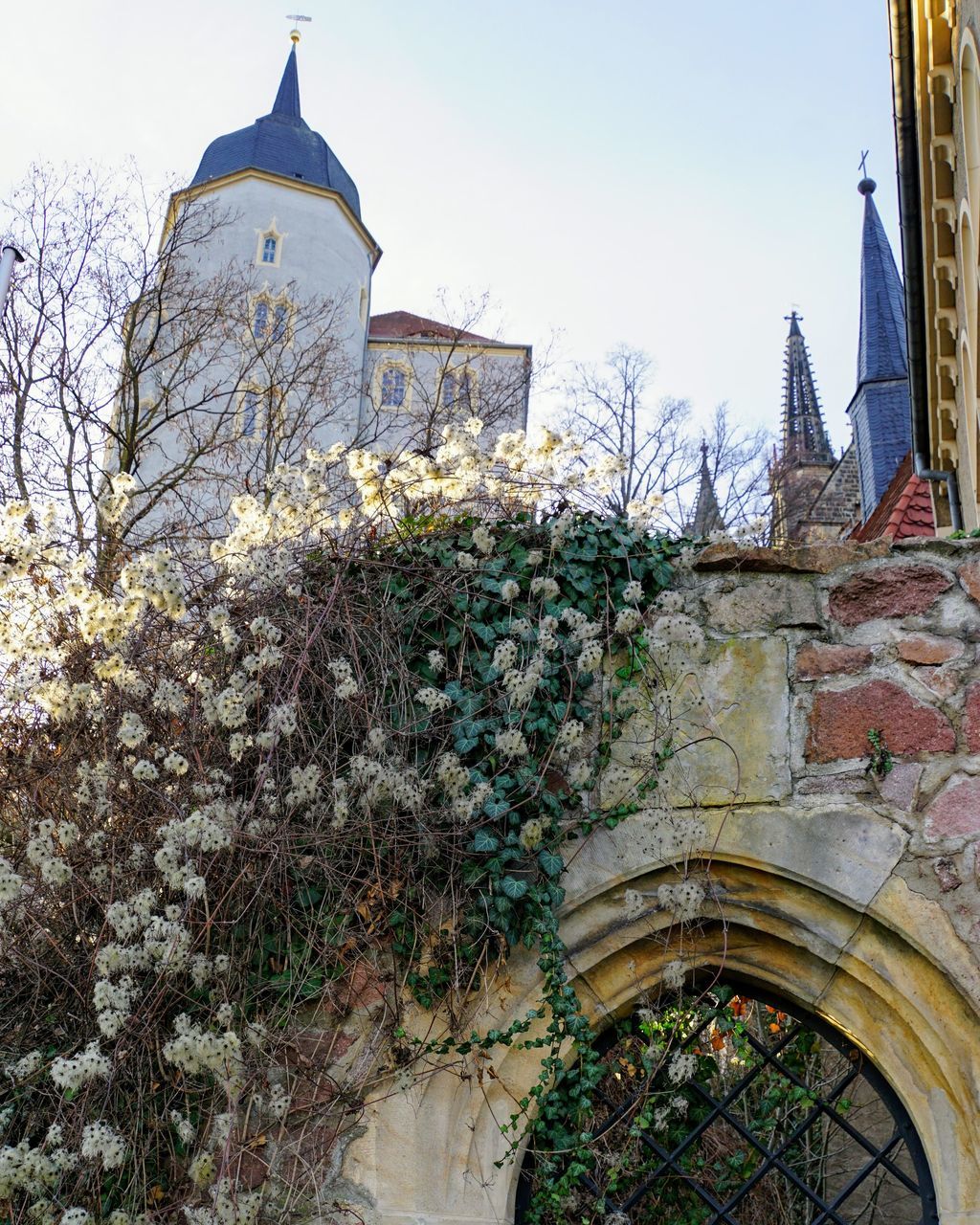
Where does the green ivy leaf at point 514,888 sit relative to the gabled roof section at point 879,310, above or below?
below

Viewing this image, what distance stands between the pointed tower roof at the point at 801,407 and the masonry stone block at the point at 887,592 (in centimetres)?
4116

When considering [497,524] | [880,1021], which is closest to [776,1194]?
[880,1021]

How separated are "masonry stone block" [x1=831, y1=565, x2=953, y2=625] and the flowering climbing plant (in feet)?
1.60

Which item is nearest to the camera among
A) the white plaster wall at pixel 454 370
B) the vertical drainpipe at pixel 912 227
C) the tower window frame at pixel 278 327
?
the vertical drainpipe at pixel 912 227

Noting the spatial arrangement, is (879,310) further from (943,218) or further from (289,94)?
(943,218)

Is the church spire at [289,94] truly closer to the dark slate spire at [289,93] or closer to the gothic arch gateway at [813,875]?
the dark slate spire at [289,93]

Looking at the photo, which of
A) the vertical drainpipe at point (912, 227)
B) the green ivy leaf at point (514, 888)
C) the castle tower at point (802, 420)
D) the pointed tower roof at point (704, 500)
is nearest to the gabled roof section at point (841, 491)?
the castle tower at point (802, 420)

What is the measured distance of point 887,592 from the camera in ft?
11.7

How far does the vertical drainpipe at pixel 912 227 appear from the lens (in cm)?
738

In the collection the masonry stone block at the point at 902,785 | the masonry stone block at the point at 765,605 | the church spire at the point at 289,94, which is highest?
the church spire at the point at 289,94

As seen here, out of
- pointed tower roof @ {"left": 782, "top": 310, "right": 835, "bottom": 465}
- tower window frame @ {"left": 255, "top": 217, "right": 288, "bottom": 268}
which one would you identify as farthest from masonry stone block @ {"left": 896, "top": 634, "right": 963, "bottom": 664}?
pointed tower roof @ {"left": 782, "top": 310, "right": 835, "bottom": 465}

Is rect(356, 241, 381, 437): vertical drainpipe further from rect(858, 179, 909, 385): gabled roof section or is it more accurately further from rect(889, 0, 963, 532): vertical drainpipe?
rect(889, 0, 963, 532): vertical drainpipe

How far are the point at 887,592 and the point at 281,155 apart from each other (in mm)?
27560

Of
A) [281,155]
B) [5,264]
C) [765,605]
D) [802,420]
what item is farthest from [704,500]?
[802,420]
